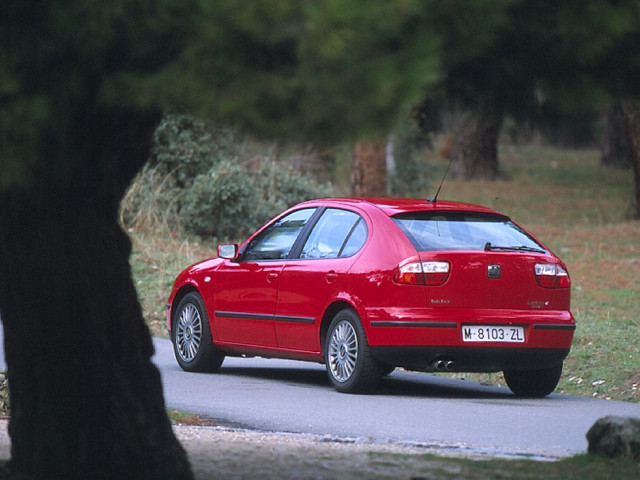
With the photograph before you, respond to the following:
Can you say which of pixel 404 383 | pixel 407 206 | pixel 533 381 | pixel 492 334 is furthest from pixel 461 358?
pixel 404 383

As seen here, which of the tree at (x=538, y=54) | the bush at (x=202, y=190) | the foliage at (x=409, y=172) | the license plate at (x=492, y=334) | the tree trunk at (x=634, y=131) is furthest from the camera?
the foliage at (x=409, y=172)

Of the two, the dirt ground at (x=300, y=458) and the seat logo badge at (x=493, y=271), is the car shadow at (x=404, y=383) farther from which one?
the dirt ground at (x=300, y=458)

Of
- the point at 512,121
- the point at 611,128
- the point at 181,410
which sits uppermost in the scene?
the point at 611,128

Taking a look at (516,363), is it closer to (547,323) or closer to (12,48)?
(547,323)

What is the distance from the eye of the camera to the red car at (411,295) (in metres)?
10.5

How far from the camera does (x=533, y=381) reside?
1148cm

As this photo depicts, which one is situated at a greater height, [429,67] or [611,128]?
[611,128]

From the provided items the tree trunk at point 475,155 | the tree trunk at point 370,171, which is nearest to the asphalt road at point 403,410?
the tree trunk at point 370,171

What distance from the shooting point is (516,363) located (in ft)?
35.2

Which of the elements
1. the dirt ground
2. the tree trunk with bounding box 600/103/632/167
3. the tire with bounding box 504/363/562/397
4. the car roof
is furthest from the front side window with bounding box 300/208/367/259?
the tree trunk with bounding box 600/103/632/167

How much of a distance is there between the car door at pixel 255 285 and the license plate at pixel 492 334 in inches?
80.9

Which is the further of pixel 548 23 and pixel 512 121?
pixel 512 121

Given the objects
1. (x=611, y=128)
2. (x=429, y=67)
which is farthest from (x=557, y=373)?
(x=611, y=128)

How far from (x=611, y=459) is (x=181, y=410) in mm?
4143
